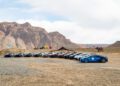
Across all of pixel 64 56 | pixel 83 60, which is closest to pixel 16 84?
pixel 83 60

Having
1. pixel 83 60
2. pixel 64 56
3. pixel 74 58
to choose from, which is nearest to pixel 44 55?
pixel 64 56

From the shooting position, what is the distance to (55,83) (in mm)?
22531

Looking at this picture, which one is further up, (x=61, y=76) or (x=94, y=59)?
(x=94, y=59)

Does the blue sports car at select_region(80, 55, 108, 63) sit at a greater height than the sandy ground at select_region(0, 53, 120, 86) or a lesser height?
greater

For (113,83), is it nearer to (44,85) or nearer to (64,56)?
(44,85)

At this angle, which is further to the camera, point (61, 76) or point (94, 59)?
point (94, 59)

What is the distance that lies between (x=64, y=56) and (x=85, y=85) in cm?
5957

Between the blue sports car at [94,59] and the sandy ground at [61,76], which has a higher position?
the blue sports car at [94,59]

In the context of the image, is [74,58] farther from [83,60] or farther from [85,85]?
[85,85]

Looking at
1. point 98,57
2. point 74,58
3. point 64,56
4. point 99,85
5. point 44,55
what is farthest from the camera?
point 44,55

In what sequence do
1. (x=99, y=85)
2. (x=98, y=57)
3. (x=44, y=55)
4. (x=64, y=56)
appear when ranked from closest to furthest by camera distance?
1. (x=99, y=85)
2. (x=98, y=57)
3. (x=64, y=56)
4. (x=44, y=55)

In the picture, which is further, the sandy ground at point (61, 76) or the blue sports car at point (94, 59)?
the blue sports car at point (94, 59)

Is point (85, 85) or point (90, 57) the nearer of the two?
point (85, 85)

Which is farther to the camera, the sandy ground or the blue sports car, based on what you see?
the blue sports car
